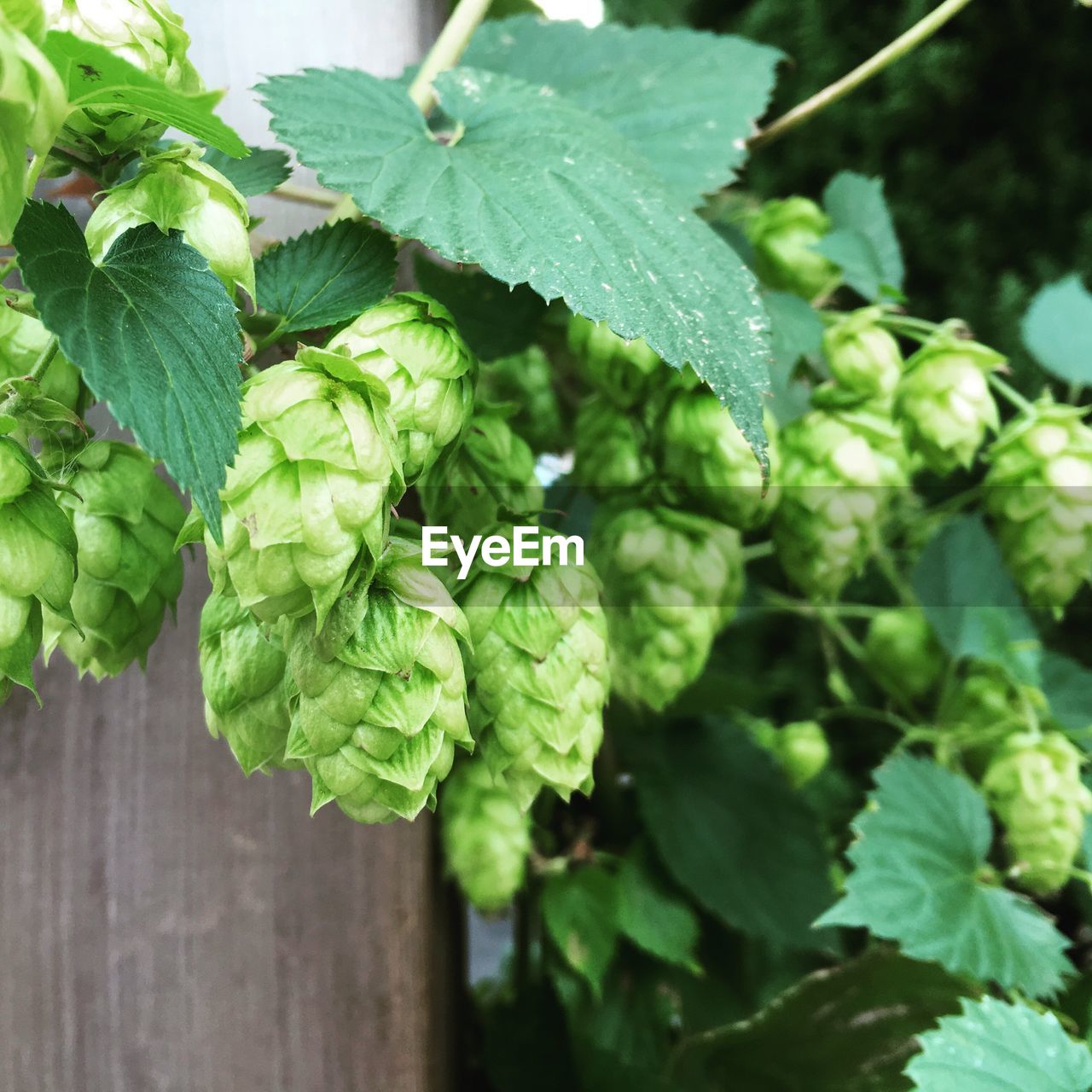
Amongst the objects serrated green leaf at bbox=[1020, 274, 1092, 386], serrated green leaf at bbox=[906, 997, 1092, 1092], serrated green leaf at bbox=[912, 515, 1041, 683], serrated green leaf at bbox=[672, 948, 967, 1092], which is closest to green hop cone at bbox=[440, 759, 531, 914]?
serrated green leaf at bbox=[672, 948, 967, 1092]

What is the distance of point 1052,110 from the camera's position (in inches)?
32.0

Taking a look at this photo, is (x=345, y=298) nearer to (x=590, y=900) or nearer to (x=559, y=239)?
(x=559, y=239)

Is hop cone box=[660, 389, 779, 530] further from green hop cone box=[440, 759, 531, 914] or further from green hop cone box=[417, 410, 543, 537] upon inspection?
green hop cone box=[440, 759, 531, 914]

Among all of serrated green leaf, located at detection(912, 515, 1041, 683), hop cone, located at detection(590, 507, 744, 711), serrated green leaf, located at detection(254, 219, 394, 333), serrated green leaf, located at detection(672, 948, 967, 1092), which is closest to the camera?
serrated green leaf, located at detection(254, 219, 394, 333)

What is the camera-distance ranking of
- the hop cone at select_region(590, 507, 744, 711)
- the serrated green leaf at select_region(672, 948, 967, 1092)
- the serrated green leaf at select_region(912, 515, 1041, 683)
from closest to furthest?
the hop cone at select_region(590, 507, 744, 711) → the serrated green leaf at select_region(672, 948, 967, 1092) → the serrated green leaf at select_region(912, 515, 1041, 683)

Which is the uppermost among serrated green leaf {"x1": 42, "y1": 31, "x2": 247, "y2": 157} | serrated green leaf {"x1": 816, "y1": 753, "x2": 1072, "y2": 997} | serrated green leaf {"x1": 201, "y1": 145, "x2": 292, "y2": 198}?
serrated green leaf {"x1": 42, "y1": 31, "x2": 247, "y2": 157}

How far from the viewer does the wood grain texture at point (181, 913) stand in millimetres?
519

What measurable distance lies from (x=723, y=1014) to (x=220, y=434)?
2.11 ft

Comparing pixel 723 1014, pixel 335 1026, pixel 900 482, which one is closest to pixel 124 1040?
pixel 335 1026

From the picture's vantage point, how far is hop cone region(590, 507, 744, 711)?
1.56ft

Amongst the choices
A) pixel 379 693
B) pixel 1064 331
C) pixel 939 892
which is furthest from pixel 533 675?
pixel 1064 331

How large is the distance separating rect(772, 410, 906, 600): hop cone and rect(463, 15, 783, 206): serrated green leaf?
156mm

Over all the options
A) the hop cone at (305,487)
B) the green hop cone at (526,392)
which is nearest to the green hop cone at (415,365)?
the hop cone at (305,487)

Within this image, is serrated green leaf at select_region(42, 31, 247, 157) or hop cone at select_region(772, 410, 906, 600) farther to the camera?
hop cone at select_region(772, 410, 906, 600)
